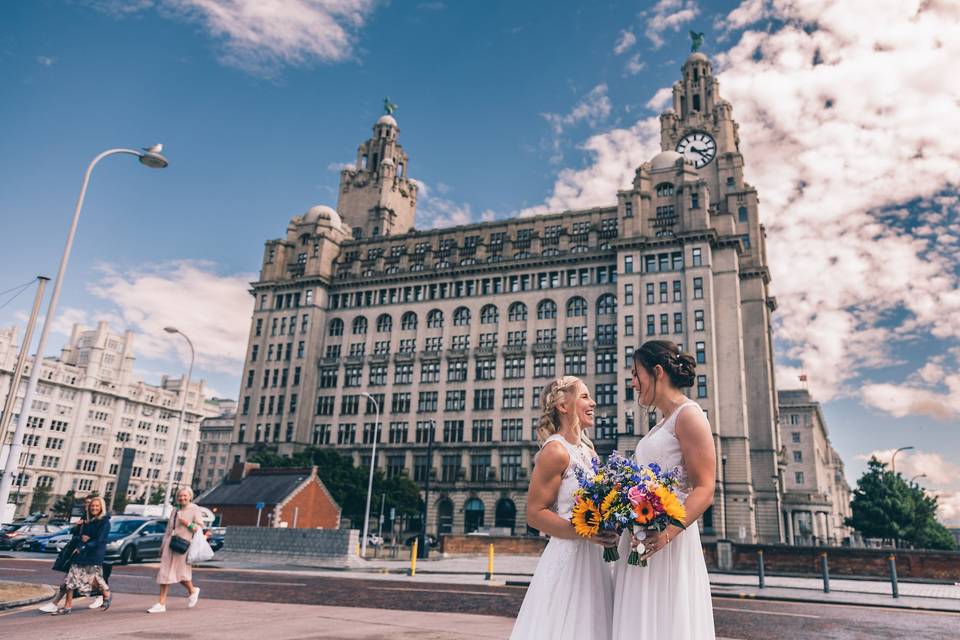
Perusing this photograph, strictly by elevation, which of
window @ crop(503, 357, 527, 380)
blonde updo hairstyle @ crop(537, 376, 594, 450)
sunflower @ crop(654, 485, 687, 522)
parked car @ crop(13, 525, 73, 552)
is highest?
window @ crop(503, 357, 527, 380)

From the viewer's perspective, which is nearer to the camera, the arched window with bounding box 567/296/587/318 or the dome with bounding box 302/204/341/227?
the arched window with bounding box 567/296/587/318

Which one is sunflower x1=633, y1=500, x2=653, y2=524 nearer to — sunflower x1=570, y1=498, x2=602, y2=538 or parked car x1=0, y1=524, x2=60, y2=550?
sunflower x1=570, y1=498, x2=602, y2=538

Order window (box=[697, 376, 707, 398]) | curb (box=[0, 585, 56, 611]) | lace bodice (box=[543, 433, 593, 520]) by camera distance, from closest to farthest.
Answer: lace bodice (box=[543, 433, 593, 520])
curb (box=[0, 585, 56, 611])
window (box=[697, 376, 707, 398])

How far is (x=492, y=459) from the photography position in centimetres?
6506

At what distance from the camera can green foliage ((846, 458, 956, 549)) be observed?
5581 centimetres

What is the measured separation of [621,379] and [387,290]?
3049cm

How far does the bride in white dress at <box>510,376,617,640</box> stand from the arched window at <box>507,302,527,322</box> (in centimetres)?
6458

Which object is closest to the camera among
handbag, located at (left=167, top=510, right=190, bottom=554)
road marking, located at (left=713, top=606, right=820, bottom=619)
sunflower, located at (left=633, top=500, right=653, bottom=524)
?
sunflower, located at (left=633, top=500, right=653, bottom=524)

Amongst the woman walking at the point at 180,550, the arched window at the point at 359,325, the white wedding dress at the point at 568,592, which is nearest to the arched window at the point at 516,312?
the arched window at the point at 359,325

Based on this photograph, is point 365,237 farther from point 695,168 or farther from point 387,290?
point 695,168

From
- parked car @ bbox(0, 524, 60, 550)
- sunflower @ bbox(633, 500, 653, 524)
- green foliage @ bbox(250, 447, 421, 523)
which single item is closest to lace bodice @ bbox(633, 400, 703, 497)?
sunflower @ bbox(633, 500, 653, 524)

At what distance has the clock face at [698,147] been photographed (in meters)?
72.7

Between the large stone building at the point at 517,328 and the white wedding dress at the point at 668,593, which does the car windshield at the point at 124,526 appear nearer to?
the white wedding dress at the point at 668,593

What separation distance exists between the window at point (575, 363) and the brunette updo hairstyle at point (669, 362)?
2366 inches
